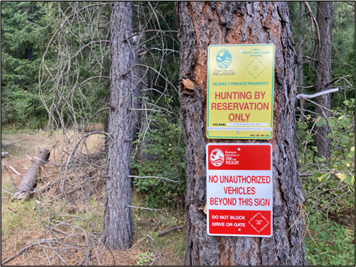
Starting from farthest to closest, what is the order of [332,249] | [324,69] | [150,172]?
[324,69]
[150,172]
[332,249]

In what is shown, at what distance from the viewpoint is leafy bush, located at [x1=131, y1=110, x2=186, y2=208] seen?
3906mm

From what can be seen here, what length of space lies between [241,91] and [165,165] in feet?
9.23

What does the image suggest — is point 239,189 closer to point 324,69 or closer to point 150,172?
point 150,172

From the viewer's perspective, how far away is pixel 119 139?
3332mm

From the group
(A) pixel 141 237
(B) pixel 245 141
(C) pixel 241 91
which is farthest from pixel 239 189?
(A) pixel 141 237

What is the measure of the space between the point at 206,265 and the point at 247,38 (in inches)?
48.0

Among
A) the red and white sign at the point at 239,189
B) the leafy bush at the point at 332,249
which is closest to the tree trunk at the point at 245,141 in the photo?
the red and white sign at the point at 239,189

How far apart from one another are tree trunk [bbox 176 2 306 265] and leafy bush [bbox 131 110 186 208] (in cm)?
239

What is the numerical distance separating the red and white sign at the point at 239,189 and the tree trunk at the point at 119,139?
86.2 inches

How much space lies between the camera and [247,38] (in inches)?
51.1

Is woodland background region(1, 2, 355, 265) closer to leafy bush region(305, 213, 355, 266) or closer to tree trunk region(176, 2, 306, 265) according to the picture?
leafy bush region(305, 213, 355, 266)

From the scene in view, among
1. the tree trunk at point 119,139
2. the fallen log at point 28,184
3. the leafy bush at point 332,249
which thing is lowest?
the fallen log at point 28,184

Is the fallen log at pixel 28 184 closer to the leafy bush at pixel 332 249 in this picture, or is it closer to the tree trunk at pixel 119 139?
the tree trunk at pixel 119 139

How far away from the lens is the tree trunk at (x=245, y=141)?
130 cm
